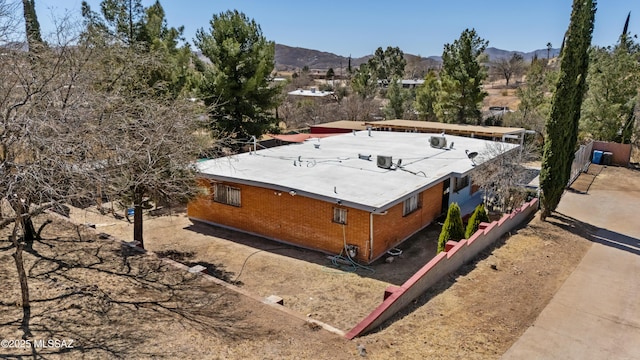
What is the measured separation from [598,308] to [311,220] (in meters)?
7.80

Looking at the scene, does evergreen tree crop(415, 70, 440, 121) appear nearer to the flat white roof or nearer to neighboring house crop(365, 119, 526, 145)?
neighboring house crop(365, 119, 526, 145)

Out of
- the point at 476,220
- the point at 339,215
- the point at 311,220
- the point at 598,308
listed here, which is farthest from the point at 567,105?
the point at 311,220

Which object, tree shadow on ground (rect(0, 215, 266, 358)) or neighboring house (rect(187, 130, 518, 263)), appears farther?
neighboring house (rect(187, 130, 518, 263))

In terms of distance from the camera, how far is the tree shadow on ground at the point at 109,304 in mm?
6996

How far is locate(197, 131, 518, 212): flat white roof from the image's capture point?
42.8 feet

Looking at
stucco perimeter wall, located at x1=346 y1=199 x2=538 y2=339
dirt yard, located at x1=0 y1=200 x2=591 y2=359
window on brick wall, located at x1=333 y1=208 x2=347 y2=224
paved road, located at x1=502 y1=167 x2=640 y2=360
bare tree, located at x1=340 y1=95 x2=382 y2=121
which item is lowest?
paved road, located at x1=502 y1=167 x2=640 y2=360

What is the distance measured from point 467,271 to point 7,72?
10.8m

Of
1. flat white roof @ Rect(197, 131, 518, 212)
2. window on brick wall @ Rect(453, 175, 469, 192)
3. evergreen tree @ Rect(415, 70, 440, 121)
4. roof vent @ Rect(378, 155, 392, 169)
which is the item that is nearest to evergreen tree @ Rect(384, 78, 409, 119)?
evergreen tree @ Rect(415, 70, 440, 121)

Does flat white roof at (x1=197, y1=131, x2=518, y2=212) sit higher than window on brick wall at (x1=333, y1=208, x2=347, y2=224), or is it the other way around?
flat white roof at (x1=197, y1=131, x2=518, y2=212)

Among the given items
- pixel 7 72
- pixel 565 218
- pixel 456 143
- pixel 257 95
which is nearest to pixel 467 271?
pixel 565 218

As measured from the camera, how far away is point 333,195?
12.7 meters

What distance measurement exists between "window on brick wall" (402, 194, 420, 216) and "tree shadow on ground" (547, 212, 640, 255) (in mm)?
4728

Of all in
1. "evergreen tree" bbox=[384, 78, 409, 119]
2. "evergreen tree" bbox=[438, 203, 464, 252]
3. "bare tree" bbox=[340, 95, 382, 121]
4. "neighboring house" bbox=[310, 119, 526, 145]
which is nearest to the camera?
"evergreen tree" bbox=[438, 203, 464, 252]

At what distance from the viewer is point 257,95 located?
26234mm
